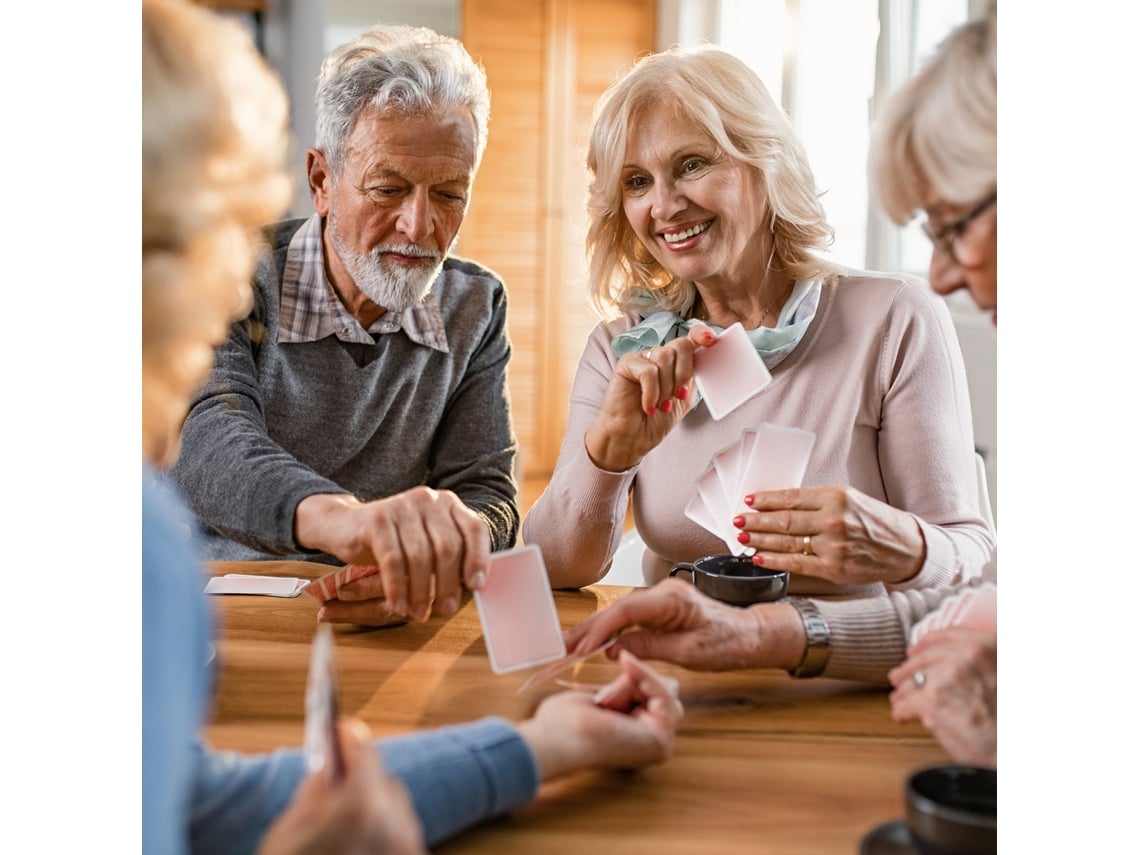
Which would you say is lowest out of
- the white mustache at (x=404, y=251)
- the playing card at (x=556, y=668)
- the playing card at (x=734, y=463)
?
the playing card at (x=556, y=668)

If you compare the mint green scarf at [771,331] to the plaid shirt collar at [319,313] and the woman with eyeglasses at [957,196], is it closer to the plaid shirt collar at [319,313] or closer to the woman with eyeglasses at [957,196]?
the plaid shirt collar at [319,313]

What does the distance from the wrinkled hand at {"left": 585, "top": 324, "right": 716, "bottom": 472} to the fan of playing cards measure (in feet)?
0.41

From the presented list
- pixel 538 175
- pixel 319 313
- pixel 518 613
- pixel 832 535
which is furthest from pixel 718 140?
pixel 538 175

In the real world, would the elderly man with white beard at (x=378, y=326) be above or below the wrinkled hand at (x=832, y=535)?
above

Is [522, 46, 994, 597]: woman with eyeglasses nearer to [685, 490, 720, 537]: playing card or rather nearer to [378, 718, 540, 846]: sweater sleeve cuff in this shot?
[685, 490, 720, 537]: playing card

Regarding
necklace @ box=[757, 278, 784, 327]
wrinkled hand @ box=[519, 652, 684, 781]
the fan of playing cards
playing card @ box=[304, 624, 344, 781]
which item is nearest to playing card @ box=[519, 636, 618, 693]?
wrinkled hand @ box=[519, 652, 684, 781]

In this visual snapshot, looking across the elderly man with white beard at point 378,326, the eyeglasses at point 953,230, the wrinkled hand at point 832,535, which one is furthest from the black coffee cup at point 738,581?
the eyeglasses at point 953,230

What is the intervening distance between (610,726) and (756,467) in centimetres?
53

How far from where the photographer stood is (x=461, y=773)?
0.81 meters

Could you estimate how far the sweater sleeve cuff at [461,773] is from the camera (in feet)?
2.58

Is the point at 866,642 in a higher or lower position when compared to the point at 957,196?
lower

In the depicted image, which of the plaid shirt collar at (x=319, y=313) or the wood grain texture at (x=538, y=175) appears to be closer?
the plaid shirt collar at (x=319, y=313)

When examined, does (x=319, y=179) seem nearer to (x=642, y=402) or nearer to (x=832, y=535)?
(x=642, y=402)
